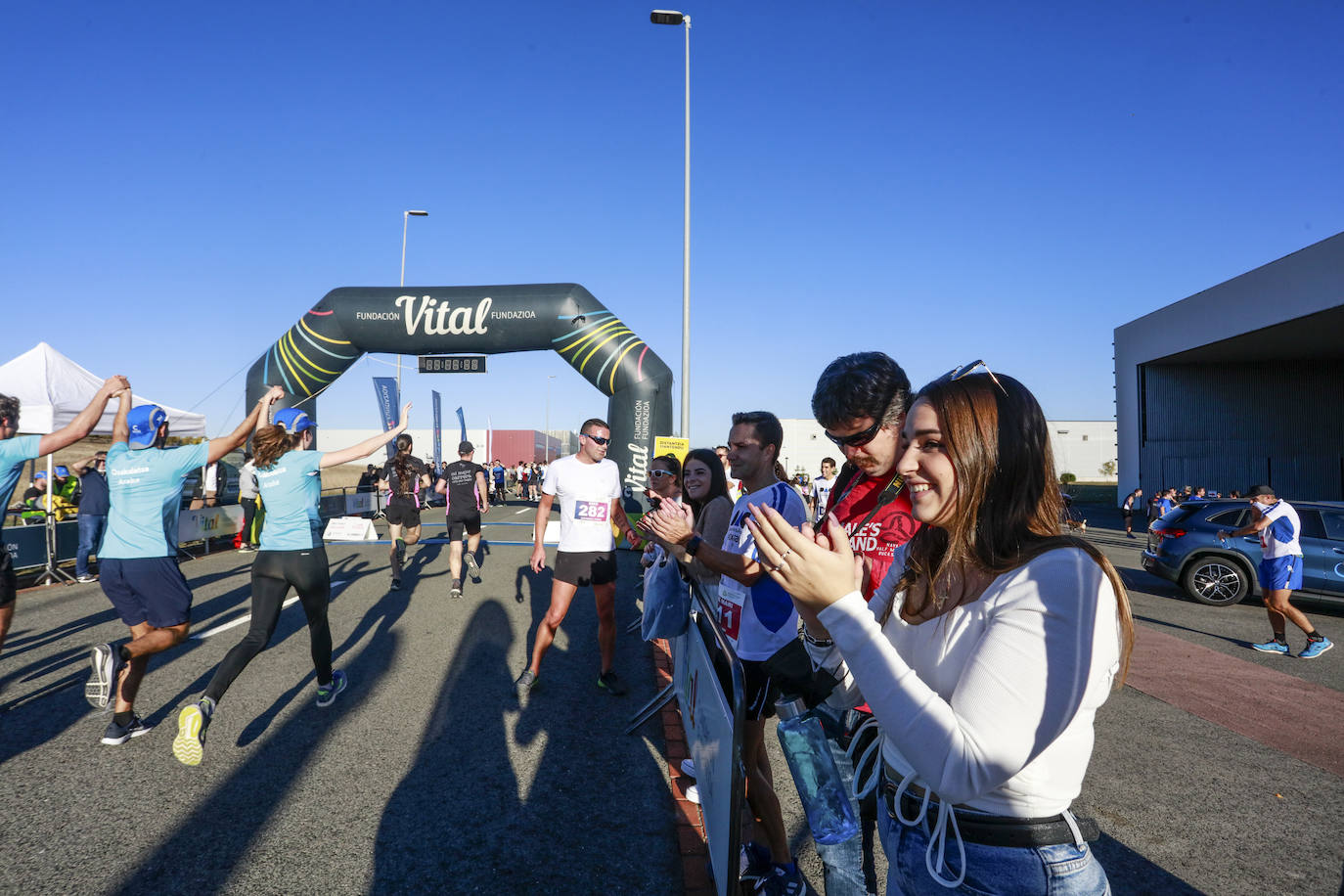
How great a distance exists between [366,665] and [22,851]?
111 inches

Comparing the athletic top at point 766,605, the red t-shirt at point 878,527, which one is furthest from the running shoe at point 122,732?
the red t-shirt at point 878,527

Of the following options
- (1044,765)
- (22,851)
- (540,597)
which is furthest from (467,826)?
(540,597)

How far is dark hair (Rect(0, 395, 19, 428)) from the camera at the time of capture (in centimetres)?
407

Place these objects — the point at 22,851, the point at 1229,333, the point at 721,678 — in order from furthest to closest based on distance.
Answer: the point at 1229,333 → the point at 22,851 → the point at 721,678

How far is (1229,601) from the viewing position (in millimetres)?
9266

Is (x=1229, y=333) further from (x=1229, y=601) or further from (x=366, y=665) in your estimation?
(x=366, y=665)

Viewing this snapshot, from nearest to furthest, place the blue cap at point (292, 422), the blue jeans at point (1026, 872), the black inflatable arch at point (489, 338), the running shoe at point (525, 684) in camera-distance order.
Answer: the blue jeans at point (1026, 872)
the blue cap at point (292, 422)
the running shoe at point (525, 684)
the black inflatable arch at point (489, 338)

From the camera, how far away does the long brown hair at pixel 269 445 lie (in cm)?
435

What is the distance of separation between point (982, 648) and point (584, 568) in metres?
4.23

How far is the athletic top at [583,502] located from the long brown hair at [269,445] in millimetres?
1725

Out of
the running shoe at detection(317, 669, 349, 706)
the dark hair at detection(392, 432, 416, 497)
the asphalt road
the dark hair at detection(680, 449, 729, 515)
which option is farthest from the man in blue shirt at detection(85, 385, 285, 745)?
the dark hair at detection(392, 432, 416, 497)

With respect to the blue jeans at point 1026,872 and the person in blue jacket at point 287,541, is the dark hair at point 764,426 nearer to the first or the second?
the blue jeans at point 1026,872

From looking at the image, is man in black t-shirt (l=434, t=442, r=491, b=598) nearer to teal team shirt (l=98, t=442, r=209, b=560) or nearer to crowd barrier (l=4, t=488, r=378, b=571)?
crowd barrier (l=4, t=488, r=378, b=571)

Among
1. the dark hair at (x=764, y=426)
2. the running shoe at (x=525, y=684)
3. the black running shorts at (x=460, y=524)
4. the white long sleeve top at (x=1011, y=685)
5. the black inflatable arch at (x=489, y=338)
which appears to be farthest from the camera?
the black inflatable arch at (x=489, y=338)
